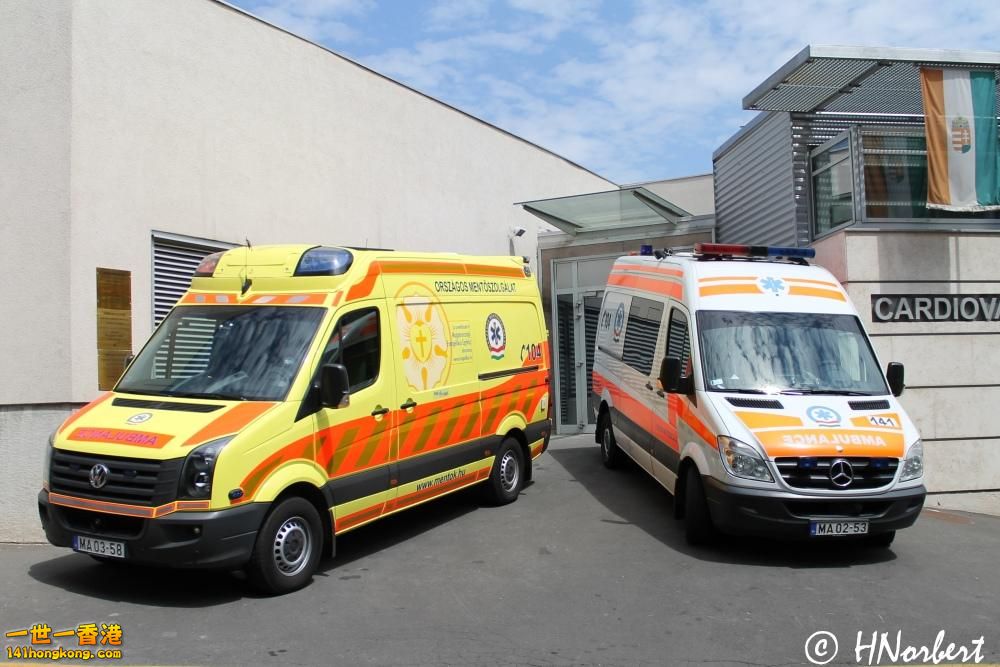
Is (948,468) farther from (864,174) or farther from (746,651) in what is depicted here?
(746,651)

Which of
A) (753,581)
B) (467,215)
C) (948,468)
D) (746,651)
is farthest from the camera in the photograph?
(467,215)

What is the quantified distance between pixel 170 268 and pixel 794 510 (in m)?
7.46

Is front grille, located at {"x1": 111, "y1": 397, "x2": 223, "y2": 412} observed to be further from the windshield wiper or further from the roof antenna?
the windshield wiper

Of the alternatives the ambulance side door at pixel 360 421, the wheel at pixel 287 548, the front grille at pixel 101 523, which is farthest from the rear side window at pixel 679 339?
the front grille at pixel 101 523

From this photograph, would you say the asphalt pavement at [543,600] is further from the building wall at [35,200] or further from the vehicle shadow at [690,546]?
the building wall at [35,200]

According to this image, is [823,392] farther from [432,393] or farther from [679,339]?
[432,393]

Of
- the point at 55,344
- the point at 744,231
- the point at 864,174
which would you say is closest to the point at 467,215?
the point at 744,231

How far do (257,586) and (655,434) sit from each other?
14.5ft

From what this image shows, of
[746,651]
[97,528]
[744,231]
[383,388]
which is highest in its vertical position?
[744,231]

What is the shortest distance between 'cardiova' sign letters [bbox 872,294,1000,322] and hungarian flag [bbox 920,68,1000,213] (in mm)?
1137

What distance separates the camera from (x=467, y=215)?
54.9ft

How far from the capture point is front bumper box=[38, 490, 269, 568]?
231 inches

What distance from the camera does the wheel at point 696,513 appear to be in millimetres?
7605

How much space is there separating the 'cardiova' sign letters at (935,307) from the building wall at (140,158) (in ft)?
24.8
